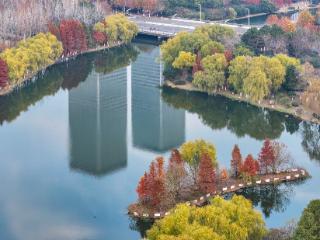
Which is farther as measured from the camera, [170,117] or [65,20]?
[65,20]

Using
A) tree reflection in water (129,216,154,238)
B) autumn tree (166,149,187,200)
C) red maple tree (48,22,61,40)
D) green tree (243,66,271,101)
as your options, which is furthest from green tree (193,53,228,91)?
tree reflection in water (129,216,154,238)

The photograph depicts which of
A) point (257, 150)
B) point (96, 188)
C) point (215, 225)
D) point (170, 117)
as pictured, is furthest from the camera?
point (170, 117)

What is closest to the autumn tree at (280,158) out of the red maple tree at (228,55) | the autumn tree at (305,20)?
Result: the red maple tree at (228,55)

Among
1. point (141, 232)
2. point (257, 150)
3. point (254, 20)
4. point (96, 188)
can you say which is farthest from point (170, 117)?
→ point (254, 20)

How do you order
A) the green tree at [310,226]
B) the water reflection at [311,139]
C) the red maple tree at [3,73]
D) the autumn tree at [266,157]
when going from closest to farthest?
the green tree at [310,226], the autumn tree at [266,157], the water reflection at [311,139], the red maple tree at [3,73]

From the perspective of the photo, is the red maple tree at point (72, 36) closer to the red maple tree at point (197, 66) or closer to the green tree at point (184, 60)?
the green tree at point (184, 60)

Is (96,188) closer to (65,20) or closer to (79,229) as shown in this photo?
(79,229)
